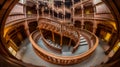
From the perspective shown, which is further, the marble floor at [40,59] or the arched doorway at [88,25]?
the arched doorway at [88,25]

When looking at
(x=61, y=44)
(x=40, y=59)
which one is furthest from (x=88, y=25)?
(x=40, y=59)

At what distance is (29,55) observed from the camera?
12125 mm

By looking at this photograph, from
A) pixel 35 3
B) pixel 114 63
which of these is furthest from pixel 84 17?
pixel 114 63

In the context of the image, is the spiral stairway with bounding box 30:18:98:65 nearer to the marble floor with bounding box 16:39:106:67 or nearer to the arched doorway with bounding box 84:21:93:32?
the marble floor with bounding box 16:39:106:67

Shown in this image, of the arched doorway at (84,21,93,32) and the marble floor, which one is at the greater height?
the arched doorway at (84,21,93,32)

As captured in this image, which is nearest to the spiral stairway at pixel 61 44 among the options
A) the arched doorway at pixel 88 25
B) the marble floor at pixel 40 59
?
the marble floor at pixel 40 59

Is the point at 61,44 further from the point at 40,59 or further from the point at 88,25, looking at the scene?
the point at 88,25

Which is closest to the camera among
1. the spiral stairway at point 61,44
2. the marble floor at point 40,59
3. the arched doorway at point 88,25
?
the spiral stairway at point 61,44

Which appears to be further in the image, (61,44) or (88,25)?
(88,25)

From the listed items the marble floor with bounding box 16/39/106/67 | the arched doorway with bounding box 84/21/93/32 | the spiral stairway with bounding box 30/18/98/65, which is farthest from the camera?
the arched doorway with bounding box 84/21/93/32

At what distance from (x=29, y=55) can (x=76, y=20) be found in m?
9.84

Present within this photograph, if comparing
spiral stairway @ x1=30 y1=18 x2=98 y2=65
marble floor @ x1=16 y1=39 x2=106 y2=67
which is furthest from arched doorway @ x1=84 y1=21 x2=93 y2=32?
marble floor @ x1=16 y1=39 x2=106 y2=67

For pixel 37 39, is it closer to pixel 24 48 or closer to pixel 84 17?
pixel 24 48

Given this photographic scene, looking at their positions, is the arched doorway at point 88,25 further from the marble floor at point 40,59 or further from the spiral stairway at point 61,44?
the marble floor at point 40,59
